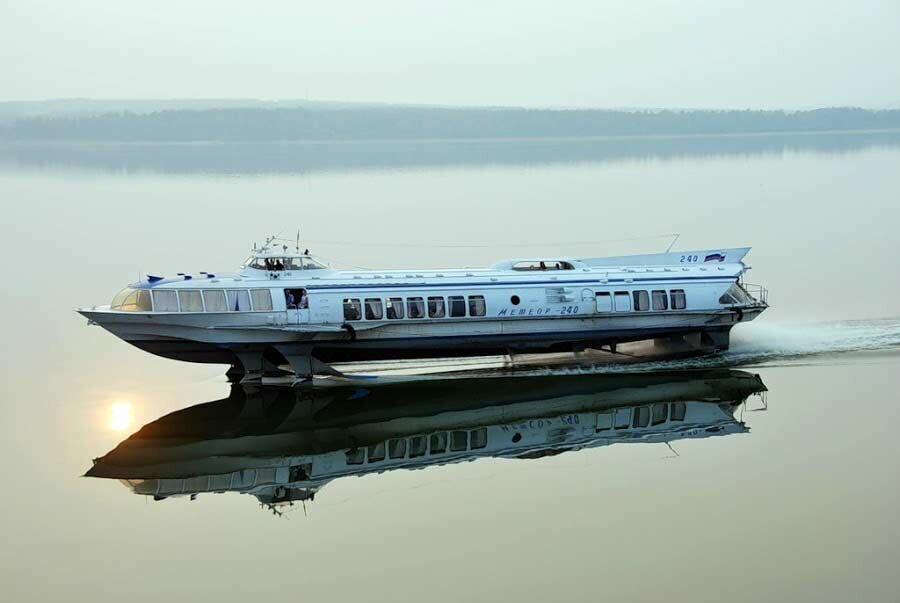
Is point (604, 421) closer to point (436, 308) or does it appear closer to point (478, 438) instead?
point (478, 438)

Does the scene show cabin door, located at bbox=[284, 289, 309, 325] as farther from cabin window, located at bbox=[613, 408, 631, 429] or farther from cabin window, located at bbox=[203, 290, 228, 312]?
cabin window, located at bbox=[613, 408, 631, 429]

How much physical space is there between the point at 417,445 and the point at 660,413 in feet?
21.8

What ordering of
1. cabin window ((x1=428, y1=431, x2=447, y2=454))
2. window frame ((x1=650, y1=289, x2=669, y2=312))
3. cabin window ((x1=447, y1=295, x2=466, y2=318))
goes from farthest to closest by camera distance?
1. window frame ((x1=650, y1=289, x2=669, y2=312))
2. cabin window ((x1=447, y1=295, x2=466, y2=318))
3. cabin window ((x1=428, y1=431, x2=447, y2=454))

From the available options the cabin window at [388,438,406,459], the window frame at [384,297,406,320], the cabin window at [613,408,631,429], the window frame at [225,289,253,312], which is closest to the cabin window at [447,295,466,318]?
the window frame at [384,297,406,320]

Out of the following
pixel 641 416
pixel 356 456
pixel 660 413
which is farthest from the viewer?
pixel 660 413

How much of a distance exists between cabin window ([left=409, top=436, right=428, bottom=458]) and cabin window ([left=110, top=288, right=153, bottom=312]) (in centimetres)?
803

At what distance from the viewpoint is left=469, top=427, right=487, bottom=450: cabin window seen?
2781 cm

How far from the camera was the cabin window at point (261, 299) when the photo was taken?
30.7 meters

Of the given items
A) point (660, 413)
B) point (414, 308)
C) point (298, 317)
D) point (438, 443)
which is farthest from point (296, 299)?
point (660, 413)

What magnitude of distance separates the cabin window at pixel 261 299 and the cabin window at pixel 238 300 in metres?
0.16

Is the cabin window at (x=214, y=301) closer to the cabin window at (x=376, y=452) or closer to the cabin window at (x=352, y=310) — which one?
the cabin window at (x=352, y=310)

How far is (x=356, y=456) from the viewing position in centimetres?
2741

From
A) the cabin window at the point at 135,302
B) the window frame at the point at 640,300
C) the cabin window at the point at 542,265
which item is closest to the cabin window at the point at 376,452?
the cabin window at the point at 135,302

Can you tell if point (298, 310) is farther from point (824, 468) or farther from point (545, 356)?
point (824, 468)
